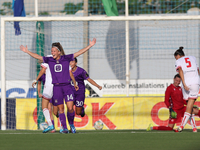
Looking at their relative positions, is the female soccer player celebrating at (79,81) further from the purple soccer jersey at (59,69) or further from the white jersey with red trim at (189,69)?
the white jersey with red trim at (189,69)

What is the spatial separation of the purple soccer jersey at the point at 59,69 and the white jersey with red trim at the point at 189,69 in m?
2.21

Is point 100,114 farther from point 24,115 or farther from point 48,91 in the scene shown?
point 48,91

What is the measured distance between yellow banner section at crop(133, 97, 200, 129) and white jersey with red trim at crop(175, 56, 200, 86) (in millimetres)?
3458

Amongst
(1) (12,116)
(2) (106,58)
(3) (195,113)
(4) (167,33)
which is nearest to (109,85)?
(2) (106,58)

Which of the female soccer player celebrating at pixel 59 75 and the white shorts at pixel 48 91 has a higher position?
the female soccer player celebrating at pixel 59 75

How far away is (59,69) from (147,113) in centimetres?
464

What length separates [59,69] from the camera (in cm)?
675

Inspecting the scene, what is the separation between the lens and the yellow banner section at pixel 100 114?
10.6m

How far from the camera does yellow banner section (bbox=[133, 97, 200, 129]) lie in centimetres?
1065

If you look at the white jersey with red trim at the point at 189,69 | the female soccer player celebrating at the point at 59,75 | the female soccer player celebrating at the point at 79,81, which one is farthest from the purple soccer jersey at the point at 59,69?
the white jersey with red trim at the point at 189,69

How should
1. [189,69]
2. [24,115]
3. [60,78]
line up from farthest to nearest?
[24,115]
[189,69]
[60,78]

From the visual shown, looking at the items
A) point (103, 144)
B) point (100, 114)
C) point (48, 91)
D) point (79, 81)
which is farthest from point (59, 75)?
point (100, 114)

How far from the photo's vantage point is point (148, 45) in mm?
15039

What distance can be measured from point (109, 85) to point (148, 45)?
2.29 m
